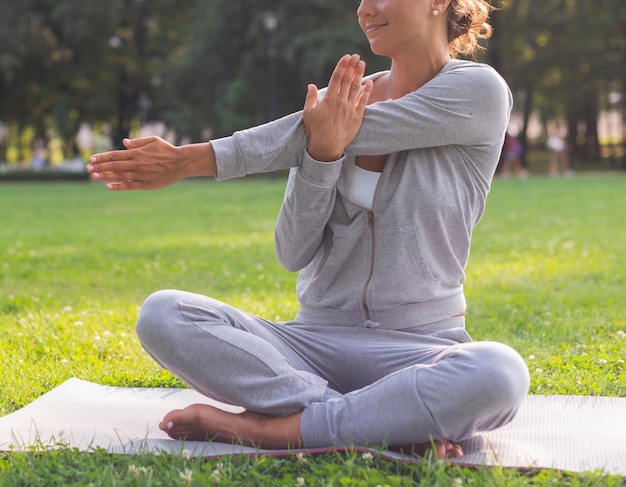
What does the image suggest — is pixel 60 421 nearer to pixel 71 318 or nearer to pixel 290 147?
pixel 290 147

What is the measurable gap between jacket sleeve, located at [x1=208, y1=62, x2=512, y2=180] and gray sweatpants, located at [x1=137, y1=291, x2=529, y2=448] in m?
0.59

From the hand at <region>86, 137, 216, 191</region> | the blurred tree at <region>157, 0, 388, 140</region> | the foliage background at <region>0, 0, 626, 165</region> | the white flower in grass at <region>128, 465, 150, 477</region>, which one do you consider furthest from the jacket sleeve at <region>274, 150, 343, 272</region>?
the blurred tree at <region>157, 0, 388, 140</region>

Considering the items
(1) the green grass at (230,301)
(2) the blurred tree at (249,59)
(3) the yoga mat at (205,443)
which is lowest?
(1) the green grass at (230,301)

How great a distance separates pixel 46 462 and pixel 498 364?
1666mm

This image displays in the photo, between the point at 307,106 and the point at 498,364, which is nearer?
the point at 498,364

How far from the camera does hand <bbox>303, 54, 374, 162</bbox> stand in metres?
3.20

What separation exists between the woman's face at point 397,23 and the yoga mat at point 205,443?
1.59 m

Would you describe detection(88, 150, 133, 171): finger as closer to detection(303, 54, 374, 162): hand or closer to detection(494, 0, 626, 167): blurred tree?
detection(303, 54, 374, 162): hand

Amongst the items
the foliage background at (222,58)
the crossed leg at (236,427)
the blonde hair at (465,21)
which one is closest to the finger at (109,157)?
the crossed leg at (236,427)

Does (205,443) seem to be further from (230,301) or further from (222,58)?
(222,58)

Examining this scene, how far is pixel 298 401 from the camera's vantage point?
3152 millimetres

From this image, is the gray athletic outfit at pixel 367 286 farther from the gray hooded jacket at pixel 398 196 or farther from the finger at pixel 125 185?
the finger at pixel 125 185

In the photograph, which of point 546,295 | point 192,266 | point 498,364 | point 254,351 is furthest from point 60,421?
point 192,266

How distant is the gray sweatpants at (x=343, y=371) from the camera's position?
2.94 m
